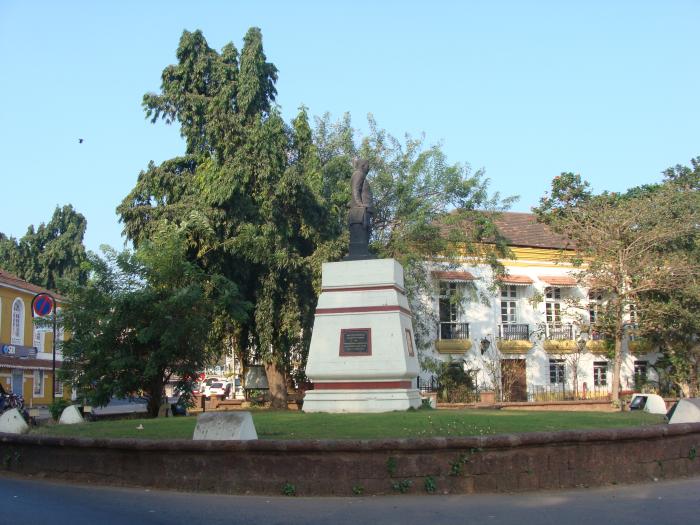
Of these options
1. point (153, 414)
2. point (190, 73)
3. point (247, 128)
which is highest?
point (190, 73)

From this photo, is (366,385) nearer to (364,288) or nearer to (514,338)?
(364,288)

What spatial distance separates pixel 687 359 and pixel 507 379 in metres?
7.96

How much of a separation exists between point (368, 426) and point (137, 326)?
977 cm

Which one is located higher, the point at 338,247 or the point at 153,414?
the point at 338,247

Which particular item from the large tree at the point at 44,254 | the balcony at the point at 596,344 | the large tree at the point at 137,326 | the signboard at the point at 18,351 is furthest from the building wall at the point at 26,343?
the balcony at the point at 596,344

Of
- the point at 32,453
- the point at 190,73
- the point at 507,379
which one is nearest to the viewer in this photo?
the point at 32,453

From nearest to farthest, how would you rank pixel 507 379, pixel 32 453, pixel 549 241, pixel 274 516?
1. pixel 274 516
2. pixel 32 453
3. pixel 507 379
4. pixel 549 241

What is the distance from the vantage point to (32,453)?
35.7 feet

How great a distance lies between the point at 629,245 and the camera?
29.7 meters

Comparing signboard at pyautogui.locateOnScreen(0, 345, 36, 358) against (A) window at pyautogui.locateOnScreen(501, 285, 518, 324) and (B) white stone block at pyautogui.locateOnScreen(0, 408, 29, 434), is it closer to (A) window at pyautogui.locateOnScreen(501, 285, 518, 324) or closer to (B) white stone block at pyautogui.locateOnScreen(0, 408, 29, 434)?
(A) window at pyautogui.locateOnScreen(501, 285, 518, 324)

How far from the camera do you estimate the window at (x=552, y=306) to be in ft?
118

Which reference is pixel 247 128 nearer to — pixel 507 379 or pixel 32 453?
pixel 32 453

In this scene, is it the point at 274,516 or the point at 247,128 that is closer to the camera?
the point at 274,516

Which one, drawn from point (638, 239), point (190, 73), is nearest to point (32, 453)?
point (190, 73)
